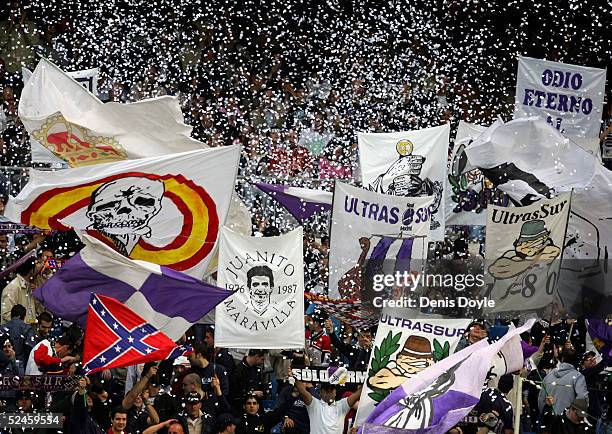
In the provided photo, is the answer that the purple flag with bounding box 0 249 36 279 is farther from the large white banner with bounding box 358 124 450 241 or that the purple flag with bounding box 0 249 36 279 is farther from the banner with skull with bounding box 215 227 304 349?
the large white banner with bounding box 358 124 450 241

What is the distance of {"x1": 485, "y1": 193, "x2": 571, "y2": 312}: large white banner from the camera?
1445 cm

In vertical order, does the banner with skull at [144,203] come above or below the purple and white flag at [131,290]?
above

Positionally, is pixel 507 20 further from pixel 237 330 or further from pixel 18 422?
pixel 18 422

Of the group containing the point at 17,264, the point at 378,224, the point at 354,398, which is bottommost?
the point at 354,398

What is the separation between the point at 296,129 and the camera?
70.8 ft

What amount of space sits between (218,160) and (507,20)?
10.0m

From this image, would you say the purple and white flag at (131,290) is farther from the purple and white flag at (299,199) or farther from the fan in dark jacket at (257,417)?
the purple and white flag at (299,199)

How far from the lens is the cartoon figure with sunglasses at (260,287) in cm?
1507

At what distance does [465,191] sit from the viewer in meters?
18.0

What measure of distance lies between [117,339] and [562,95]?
23.6ft

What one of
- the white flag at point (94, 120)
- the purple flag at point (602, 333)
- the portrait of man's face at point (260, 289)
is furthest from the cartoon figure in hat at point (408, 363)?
the white flag at point (94, 120)

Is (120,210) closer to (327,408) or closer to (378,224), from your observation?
(327,408)

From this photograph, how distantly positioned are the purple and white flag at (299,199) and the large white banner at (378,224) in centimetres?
147

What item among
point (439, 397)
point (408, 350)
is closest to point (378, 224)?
point (408, 350)
